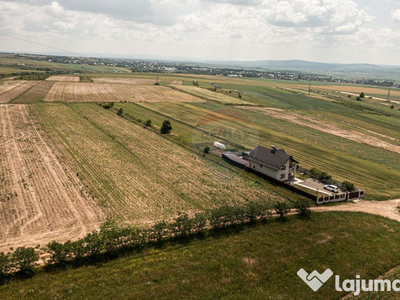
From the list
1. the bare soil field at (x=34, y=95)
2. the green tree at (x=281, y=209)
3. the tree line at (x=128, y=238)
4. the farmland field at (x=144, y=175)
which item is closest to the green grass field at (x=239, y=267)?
the tree line at (x=128, y=238)

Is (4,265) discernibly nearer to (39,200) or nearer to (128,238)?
(128,238)

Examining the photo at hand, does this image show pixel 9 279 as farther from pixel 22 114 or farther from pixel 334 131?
pixel 334 131

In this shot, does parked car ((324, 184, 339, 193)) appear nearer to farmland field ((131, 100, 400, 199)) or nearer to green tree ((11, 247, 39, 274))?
farmland field ((131, 100, 400, 199))

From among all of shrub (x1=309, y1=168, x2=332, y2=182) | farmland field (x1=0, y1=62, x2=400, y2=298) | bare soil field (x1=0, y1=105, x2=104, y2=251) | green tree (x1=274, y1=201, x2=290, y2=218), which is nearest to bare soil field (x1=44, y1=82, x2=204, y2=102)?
farmland field (x1=0, y1=62, x2=400, y2=298)

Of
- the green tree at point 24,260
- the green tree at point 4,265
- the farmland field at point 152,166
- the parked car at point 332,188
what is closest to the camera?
the green tree at point 4,265

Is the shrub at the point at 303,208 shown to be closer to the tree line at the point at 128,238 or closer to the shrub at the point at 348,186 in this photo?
the tree line at the point at 128,238

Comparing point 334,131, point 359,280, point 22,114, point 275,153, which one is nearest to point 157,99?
point 22,114
